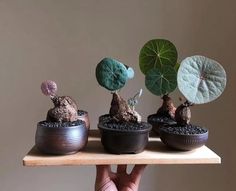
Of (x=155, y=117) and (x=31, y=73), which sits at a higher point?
(x=31, y=73)

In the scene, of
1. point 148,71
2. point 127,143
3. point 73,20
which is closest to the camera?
point 127,143

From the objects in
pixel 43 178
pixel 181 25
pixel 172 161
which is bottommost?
pixel 43 178

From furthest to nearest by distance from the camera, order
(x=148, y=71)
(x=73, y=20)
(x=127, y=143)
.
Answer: (x=73, y=20) < (x=148, y=71) < (x=127, y=143)

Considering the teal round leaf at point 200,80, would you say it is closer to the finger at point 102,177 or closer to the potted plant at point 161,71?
the potted plant at point 161,71

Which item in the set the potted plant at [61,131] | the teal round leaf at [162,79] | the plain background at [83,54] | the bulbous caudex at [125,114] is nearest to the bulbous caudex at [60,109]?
the potted plant at [61,131]

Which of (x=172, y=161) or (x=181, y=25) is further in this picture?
(x=181, y=25)

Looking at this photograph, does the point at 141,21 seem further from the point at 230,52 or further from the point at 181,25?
the point at 230,52

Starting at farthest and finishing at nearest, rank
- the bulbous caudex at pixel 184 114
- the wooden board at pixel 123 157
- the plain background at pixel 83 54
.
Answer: the plain background at pixel 83 54
the bulbous caudex at pixel 184 114
the wooden board at pixel 123 157

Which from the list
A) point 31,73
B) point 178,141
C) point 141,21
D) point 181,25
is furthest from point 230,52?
point 31,73
